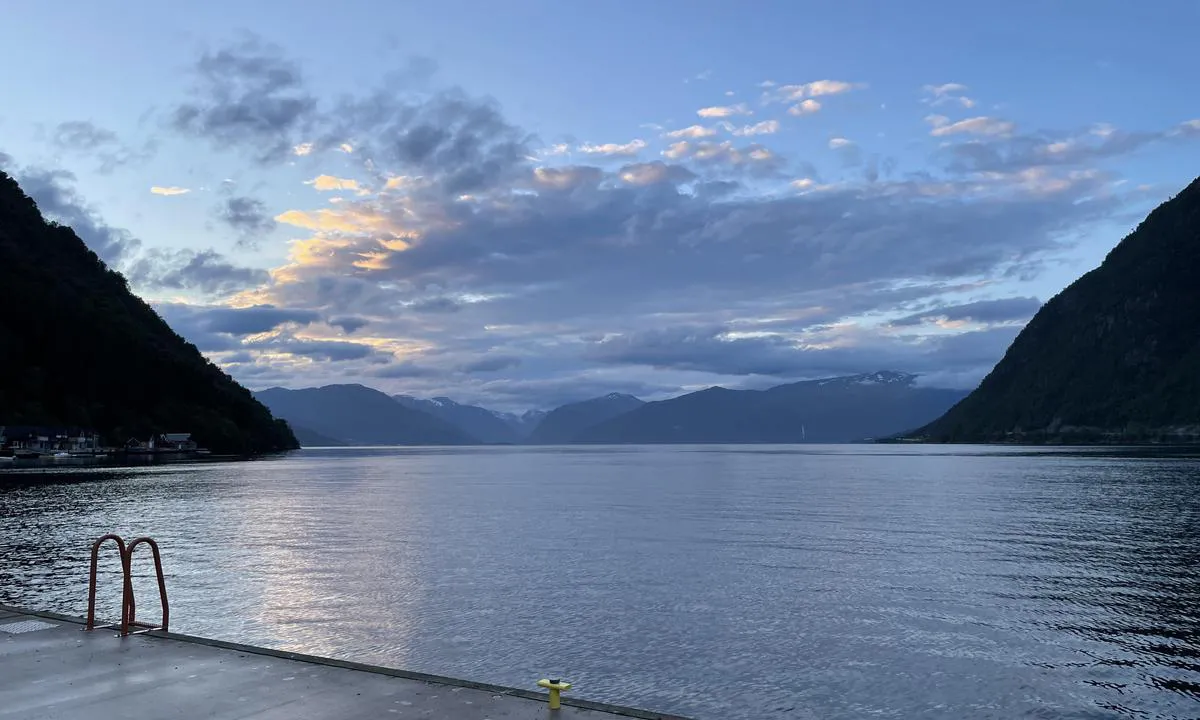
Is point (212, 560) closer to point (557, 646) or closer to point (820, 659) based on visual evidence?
point (557, 646)

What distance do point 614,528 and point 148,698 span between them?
53.9m

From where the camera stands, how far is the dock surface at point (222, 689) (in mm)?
14258

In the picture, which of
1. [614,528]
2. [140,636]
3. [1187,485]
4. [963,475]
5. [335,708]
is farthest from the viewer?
[963,475]

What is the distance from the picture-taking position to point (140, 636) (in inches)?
800

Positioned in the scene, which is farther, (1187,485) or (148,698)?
(1187,485)

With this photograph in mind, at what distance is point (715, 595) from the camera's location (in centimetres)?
3847

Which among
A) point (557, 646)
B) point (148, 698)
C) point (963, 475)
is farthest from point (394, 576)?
point (963, 475)

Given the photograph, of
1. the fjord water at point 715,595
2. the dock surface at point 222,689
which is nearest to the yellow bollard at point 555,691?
the dock surface at point 222,689

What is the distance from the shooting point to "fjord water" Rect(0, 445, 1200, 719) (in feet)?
81.1

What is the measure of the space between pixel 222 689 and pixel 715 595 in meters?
26.4

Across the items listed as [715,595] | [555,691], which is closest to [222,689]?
[555,691]

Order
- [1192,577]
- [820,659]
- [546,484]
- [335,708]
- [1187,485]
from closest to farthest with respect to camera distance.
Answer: [335,708] → [820,659] → [1192,577] → [1187,485] → [546,484]

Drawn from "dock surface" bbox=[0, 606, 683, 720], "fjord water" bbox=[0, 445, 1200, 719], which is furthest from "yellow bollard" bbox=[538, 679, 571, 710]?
"fjord water" bbox=[0, 445, 1200, 719]

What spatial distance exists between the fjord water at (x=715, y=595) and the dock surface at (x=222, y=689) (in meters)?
8.20
